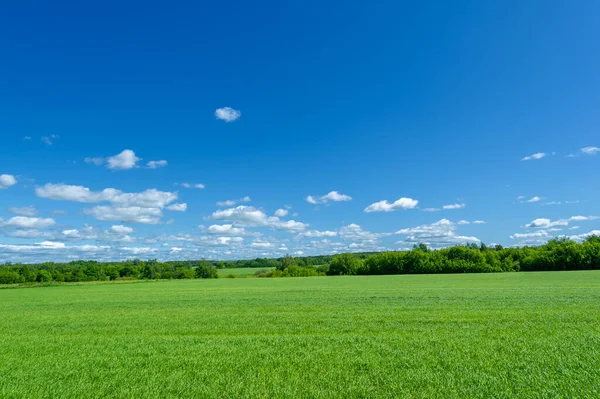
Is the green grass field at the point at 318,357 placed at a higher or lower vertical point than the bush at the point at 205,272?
higher

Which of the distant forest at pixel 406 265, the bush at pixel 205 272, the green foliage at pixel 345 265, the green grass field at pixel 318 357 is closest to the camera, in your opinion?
the green grass field at pixel 318 357

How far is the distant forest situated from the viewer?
267 ft

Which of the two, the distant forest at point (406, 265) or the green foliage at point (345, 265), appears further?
the green foliage at point (345, 265)

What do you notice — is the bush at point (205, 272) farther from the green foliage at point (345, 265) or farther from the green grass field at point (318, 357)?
the green grass field at point (318, 357)

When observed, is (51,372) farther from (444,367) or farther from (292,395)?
(444,367)

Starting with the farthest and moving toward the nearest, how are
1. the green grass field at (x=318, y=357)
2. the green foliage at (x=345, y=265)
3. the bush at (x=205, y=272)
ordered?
the bush at (x=205, y=272), the green foliage at (x=345, y=265), the green grass field at (x=318, y=357)

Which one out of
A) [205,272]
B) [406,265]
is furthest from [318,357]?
[205,272]

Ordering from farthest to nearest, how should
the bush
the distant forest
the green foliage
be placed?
the bush → the green foliage → the distant forest

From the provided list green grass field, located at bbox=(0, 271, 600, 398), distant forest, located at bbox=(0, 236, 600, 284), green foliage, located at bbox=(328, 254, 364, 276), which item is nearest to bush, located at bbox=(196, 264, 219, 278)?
distant forest, located at bbox=(0, 236, 600, 284)

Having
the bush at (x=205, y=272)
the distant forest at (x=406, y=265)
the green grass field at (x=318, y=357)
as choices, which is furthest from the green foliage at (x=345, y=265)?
the green grass field at (x=318, y=357)

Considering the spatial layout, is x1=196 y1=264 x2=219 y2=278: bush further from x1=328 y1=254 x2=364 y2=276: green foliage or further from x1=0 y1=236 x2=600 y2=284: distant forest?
x1=328 y1=254 x2=364 y2=276: green foliage

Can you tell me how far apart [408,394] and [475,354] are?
3.59m

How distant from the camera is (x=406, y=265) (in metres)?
94.5

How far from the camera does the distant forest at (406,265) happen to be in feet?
267
